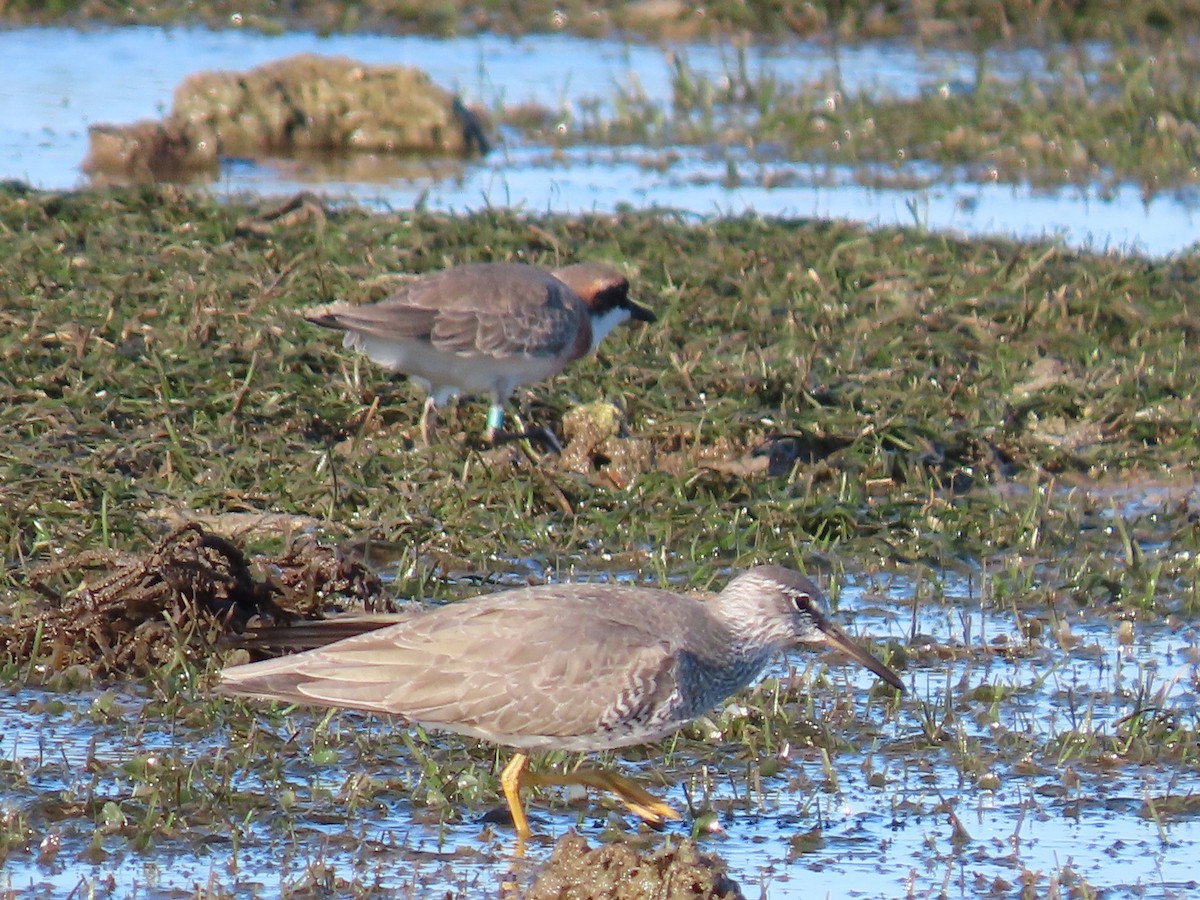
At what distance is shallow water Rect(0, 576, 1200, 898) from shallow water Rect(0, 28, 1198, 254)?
6.42 metres

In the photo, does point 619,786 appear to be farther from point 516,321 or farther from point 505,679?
point 516,321

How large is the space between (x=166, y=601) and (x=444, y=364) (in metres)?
2.52

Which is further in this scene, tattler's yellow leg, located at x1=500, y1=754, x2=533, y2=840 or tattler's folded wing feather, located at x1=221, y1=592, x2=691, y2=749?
tattler's folded wing feather, located at x1=221, y1=592, x2=691, y2=749

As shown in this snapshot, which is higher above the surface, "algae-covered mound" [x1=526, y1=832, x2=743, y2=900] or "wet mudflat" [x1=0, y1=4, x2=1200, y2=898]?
"algae-covered mound" [x1=526, y1=832, x2=743, y2=900]

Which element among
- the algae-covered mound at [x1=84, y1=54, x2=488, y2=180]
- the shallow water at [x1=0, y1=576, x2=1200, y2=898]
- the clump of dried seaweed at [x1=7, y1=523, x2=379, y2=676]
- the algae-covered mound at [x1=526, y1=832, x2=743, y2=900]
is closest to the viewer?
the algae-covered mound at [x1=526, y1=832, x2=743, y2=900]

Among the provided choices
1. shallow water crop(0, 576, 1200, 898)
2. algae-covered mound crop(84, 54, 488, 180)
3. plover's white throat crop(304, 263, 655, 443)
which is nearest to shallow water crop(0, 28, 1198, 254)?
algae-covered mound crop(84, 54, 488, 180)

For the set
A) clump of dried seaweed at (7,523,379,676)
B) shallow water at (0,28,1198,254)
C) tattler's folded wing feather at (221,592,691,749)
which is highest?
tattler's folded wing feather at (221,592,691,749)

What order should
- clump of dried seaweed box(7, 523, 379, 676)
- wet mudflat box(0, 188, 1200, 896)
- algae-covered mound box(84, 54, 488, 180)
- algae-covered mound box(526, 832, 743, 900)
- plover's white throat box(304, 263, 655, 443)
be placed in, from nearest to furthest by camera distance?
algae-covered mound box(526, 832, 743, 900)
wet mudflat box(0, 188, 1200, 896)
clump of dried seaweed box(7, 523, 379, 676)
plover's white throat box(304, 263, 655, 443)
algae-covered mound box(84, 54, 488, 180)

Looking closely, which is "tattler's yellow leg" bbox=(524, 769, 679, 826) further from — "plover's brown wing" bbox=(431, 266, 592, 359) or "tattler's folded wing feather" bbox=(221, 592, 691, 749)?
"plover's brown wing" bbox=(431, 266, 592, 359)

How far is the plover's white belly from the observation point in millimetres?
9031

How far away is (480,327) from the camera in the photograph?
9102mm

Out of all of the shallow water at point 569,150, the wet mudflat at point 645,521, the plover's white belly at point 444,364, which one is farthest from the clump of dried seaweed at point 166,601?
the shallow water at point 569,150

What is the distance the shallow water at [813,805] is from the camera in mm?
5379

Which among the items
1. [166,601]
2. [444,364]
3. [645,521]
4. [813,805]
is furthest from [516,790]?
[444,364]
